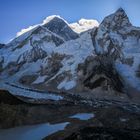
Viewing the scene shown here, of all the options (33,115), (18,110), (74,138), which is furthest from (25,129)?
(74,138)

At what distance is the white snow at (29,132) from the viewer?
50.2 m

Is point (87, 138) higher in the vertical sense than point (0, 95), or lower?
lower

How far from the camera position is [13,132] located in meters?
55.0

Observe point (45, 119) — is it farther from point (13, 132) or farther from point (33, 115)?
point (13, 132)

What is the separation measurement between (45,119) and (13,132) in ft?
53.7

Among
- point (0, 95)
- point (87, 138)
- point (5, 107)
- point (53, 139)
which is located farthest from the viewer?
point (0, 95)

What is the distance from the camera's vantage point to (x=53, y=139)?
149 ft

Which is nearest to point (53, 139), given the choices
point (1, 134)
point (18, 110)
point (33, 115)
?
point (1, 134)

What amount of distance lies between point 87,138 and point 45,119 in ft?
110

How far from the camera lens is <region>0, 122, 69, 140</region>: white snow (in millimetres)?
50237

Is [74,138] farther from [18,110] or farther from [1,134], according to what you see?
[18,110]

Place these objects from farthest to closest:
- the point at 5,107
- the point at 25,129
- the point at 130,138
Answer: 1. the point at 5,107
2. the point at 25,129
3. the point at 130,138

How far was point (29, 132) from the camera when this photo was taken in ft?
177

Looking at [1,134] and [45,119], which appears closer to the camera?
[1,134]
